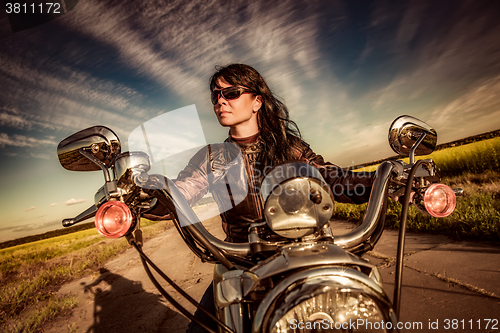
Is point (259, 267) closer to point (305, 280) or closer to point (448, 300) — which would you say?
point (305, 280)

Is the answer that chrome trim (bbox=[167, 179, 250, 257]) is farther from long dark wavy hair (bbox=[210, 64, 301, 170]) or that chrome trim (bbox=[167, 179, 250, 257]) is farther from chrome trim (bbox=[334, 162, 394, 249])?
long dark wavy hair (bbox=[210, 64, 301, 170])

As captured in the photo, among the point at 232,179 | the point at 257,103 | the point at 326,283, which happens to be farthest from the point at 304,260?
the point at 257,103

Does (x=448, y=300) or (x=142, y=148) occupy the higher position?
(x=142, y=148)

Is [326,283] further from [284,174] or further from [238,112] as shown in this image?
[238,112]

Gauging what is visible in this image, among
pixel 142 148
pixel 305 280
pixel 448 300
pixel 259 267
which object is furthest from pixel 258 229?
pixel 448 300

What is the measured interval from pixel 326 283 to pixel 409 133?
963 millimetres

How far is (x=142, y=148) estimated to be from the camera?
3.46 ft

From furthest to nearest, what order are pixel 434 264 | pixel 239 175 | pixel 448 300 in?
pixel 434 264
pixel 448 300
pixel 239 175

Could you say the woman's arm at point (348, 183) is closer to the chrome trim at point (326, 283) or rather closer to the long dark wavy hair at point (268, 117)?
the long dark wavy hair at point (268, 117)

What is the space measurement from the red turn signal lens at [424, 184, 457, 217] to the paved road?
1.12 m

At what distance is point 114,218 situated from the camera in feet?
2.69

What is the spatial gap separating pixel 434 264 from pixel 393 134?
204cm

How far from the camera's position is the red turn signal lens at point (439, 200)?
100 centimetres

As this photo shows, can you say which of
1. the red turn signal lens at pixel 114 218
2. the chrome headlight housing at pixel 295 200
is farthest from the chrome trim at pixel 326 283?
the red turn signal lens at pixel 114 218
